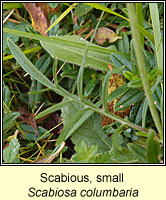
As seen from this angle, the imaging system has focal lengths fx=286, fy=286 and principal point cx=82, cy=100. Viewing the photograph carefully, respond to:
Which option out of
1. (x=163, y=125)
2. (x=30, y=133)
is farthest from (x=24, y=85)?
(x=163, y=125)

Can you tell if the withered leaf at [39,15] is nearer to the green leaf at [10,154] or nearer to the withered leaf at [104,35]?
the withered leaf at [104,35]

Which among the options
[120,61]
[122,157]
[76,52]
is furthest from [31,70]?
[122,157]

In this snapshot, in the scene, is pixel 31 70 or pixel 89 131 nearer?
pixel 31 70

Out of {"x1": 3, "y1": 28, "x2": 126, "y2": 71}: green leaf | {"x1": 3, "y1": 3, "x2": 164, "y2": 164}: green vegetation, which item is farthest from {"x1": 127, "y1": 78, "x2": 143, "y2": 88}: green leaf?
{"x1": 3, "y1": 28, "x2": 126, "y2": 71}: green leaf

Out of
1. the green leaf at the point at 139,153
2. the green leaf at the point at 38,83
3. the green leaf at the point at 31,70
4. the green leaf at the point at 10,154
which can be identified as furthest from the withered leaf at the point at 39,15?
the green leaf at the point at 139,153

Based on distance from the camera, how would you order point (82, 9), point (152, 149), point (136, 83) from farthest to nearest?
point (82, 9), point (136, 83), point (152, 149)

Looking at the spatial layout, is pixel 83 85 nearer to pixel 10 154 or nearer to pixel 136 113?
pixel 136 113
